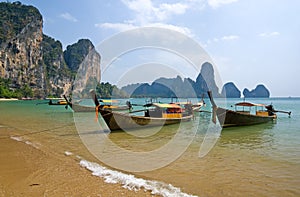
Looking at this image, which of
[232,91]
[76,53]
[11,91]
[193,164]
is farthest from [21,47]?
[232,91]

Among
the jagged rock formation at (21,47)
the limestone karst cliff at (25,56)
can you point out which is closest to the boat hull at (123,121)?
the limestone karst cliff at (25,56)

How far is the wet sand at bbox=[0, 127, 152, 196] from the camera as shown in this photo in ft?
15.6

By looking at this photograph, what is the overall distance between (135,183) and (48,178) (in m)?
2.02

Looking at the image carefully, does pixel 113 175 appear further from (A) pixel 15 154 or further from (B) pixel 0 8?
(B) pixel 0 8

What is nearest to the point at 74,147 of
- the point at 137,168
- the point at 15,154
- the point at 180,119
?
the point at 15,154

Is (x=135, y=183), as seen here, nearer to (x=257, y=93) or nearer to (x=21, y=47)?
(x=21, y=47)

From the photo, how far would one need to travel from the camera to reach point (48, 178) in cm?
555

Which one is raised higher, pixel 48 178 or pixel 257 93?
pixel 257 93

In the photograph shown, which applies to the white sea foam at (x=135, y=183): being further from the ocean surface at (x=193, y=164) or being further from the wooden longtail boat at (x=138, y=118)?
the wooden longtail boat at (x=138, y=118)

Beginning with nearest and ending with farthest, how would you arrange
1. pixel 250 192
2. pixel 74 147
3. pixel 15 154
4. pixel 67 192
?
pixel 67 192 < pixel 250 192 < pixel 15 154 < pixel 74 147

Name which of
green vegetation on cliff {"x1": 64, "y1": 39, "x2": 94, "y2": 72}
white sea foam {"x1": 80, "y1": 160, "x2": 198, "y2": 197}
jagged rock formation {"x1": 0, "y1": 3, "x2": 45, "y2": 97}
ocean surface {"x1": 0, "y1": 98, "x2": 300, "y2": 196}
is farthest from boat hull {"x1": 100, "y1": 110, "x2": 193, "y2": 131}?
green vegetation on cliff {"x1": 64, "y1": 39, "x2": 94, "y2": 72}

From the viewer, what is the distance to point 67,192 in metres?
4.74

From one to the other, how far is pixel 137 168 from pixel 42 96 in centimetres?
9915

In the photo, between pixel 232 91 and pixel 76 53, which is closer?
pixel 76 53
